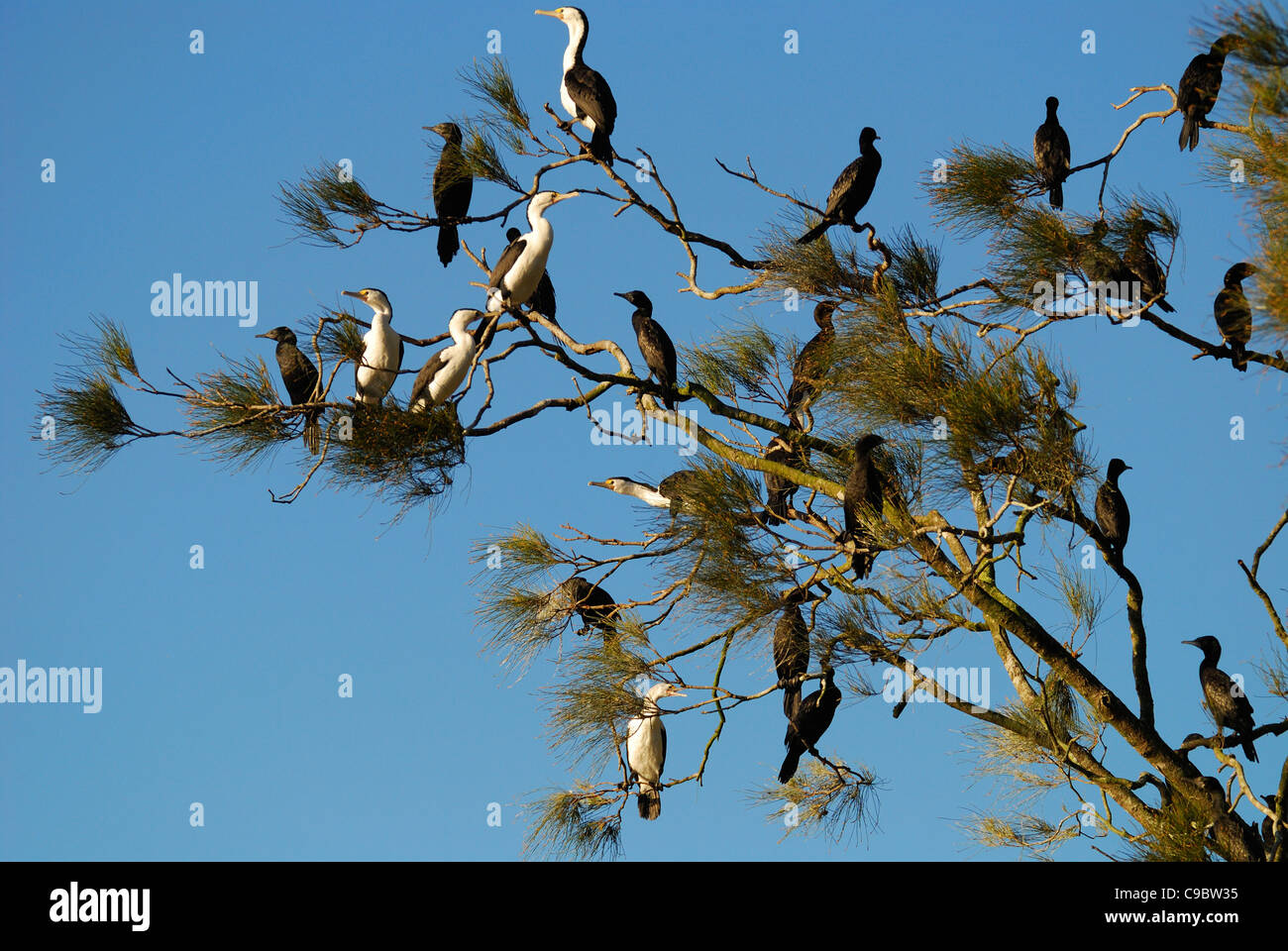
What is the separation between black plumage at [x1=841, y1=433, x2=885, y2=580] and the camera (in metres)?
3.35

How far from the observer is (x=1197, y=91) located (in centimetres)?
385

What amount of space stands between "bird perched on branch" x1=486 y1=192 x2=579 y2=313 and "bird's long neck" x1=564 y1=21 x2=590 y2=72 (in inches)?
29.5

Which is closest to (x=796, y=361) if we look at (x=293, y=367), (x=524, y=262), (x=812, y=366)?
(x=812, y=366)

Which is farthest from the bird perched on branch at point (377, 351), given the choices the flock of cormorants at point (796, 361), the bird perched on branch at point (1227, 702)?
the bird perched on branch at point (1227, 702)

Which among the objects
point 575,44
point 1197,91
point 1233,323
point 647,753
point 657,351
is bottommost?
point 647,753

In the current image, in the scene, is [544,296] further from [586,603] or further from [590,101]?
[586,603]

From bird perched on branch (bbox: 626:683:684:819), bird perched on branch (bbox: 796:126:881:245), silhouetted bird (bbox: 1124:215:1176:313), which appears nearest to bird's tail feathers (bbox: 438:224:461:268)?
bird perched on branch (bbox: 796:126:881:245)

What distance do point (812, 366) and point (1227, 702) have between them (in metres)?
1.75

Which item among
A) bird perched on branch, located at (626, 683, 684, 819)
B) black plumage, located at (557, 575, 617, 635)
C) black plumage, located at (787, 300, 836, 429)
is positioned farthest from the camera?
bird perched on branch, located at (626, 683, 684, 819)

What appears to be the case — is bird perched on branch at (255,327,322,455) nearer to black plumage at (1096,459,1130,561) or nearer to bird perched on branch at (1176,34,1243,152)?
black plumage at (1096,459,1130,561)

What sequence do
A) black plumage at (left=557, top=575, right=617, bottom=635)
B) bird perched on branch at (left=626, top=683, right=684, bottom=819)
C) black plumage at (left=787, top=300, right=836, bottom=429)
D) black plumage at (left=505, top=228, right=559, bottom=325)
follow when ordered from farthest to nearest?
black plumage at (left=505, top=228, right=559, bottom=325) → bird perched on branch at (left=626, top=683, right=684, bottom=819) → black plumage at (left=787, top=300, right=836, bottom=429) → black plumage at (left=557, top=575, right=617, bottom=635)

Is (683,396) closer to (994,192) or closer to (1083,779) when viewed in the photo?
(994,192)
